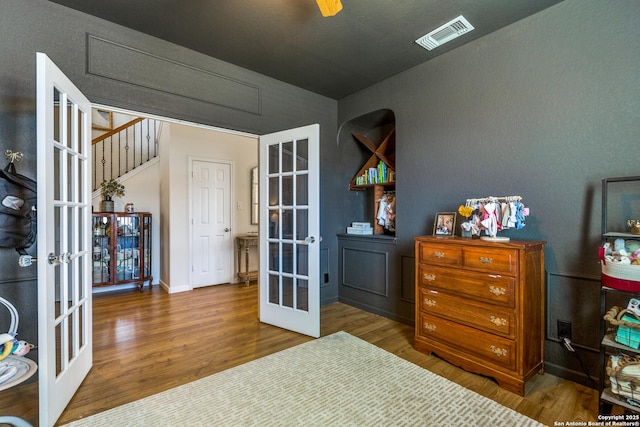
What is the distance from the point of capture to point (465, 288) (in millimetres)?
2135

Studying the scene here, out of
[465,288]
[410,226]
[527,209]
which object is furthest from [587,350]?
[410,226]

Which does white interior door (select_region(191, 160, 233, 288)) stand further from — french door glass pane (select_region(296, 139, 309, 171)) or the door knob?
the door knob

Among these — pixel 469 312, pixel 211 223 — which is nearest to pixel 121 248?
pixel 211 223

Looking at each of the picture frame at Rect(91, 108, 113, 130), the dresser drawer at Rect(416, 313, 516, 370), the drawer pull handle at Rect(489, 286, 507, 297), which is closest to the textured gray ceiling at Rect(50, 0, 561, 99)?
the drawer pull handle at Rect(489, 286, 507, 297)

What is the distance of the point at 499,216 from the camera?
2150mm

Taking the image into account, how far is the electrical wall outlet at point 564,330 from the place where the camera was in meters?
2.05

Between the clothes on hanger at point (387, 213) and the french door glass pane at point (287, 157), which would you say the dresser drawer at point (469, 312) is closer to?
the clothes on hanger at point (387, 213)

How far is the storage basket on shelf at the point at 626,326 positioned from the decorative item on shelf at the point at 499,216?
2.28 feet

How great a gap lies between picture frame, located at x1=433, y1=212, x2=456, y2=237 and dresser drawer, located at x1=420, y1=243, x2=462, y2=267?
0.30 metres

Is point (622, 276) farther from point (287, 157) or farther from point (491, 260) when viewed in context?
point (287, 157)

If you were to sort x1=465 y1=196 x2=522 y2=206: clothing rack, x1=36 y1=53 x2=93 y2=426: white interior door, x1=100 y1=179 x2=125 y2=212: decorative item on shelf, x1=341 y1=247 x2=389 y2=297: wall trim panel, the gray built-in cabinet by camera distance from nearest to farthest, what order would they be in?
x1=36 y1=53 x2=93 y2=426: white interior door
x1=465 y1=196 x2=522 y2=206: clothing rack
the gray built-in cabinet
x1=341 y1=247 x2=389 y2=297: wall trim panel
x1=100 y1=179 x2=125 y2=212: decorative item on shelf

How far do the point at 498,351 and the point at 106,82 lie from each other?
3.60 m

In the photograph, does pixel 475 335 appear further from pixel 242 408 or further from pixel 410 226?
pixel 242 408

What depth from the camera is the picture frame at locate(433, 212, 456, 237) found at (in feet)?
8.47
